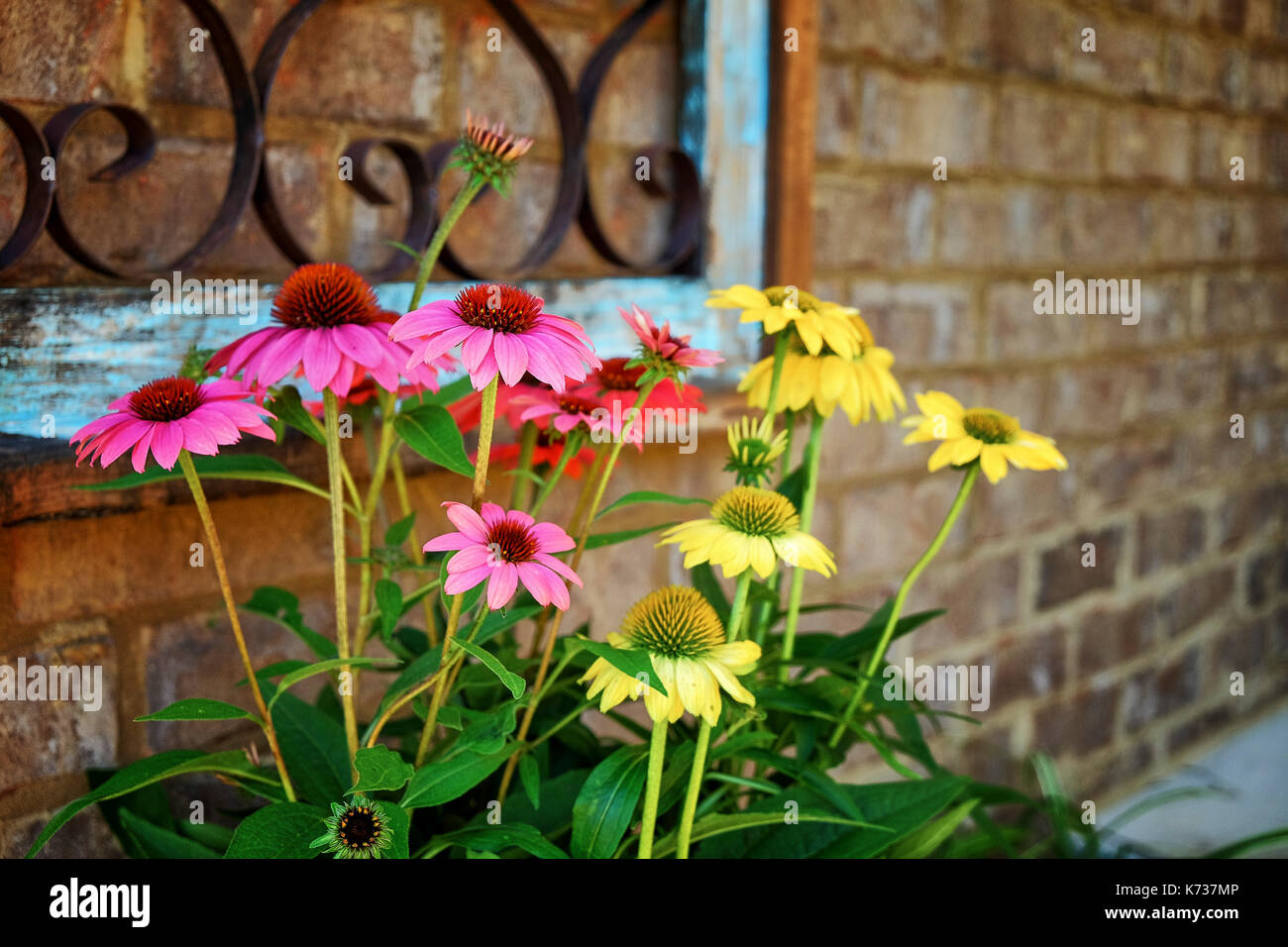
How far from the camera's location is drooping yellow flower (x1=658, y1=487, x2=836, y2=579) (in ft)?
2.42

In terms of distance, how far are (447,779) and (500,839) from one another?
2.4 inches

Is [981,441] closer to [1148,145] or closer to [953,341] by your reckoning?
[953,341]

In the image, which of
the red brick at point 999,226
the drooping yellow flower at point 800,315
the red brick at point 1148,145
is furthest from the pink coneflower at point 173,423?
the red brick at point 1148,145

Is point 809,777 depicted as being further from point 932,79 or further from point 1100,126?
point 1100,126

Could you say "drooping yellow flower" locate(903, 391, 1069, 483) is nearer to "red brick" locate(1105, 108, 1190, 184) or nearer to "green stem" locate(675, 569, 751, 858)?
"green stem" locate(675, 569, 751, 858)

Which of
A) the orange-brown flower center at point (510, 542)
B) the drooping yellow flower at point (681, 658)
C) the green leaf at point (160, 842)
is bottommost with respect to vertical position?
→ the green leaf at point (160, 842)

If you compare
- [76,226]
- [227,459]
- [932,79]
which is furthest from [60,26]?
[932,79]

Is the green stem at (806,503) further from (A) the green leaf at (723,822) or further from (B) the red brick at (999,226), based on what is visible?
(B) the red brick at (999,226)

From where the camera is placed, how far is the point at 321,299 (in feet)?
2.36

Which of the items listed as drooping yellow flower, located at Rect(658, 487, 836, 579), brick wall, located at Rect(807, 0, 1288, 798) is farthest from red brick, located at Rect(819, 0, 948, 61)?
drooping yellow flower, located at Rect(658, 487, 836, 579)

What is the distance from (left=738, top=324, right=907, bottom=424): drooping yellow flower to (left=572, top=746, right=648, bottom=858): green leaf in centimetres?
30

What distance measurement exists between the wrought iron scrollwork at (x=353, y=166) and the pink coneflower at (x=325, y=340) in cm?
35

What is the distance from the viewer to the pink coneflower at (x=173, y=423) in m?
0.65

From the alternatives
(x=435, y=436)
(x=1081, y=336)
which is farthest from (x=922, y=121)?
(x=435, y=436)
